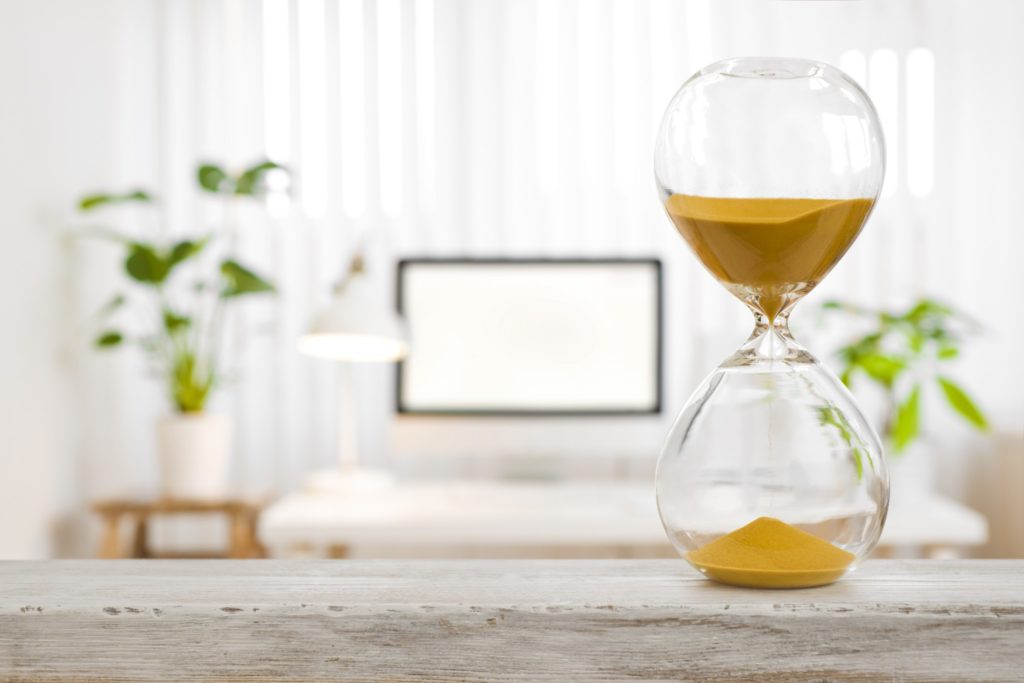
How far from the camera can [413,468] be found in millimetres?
3309

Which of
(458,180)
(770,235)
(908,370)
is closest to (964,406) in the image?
(908,370)

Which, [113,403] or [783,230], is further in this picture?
[113,403]

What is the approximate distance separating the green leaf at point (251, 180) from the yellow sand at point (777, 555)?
7.91 ft

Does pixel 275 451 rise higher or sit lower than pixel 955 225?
→ lower

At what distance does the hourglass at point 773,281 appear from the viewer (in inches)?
20.6

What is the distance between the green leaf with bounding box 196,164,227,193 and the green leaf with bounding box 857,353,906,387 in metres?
1.57

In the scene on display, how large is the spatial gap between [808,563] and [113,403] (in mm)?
2906

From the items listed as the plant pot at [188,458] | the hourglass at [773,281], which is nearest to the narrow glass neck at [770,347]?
the hourglass at [773,281]

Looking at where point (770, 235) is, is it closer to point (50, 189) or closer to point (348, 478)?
point (348, 478)

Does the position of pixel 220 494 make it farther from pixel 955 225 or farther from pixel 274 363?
pixel 955 225

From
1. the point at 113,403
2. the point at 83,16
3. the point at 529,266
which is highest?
the point at 83,16

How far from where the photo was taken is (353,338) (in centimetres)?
243

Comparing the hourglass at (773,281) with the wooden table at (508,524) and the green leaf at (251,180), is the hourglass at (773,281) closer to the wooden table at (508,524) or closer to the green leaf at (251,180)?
the wooden table at (508,524)

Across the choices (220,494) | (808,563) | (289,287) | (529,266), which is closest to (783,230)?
(808,563)
